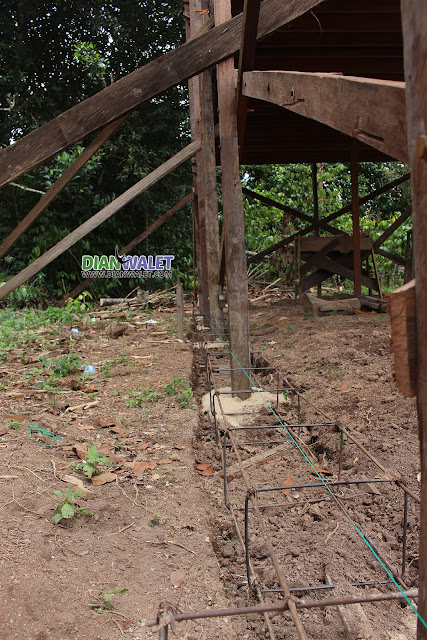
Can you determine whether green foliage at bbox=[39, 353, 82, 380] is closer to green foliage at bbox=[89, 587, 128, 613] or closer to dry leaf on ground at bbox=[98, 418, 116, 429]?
dry leaf on ground at bbox=[98, 418, 116, 429]

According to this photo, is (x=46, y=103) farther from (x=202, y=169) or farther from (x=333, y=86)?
(x=333, y=86)

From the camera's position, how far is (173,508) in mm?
3188

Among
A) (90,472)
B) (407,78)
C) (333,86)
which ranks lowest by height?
(90,472)

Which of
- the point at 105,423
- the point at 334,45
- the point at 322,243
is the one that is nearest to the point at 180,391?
the point at 105,423

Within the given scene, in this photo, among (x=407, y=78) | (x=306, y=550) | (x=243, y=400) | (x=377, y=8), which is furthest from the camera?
(x=243, y=400)

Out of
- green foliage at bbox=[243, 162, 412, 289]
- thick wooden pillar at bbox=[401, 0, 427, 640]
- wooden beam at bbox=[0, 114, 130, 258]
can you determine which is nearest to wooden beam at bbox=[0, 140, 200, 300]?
wooden beam at bbox=[0, 114, 130, 258]

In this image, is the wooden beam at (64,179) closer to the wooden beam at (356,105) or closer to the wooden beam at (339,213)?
the wooden beam at (356,105)

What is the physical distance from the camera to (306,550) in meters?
2.81

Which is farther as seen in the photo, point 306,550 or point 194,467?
point 194,467

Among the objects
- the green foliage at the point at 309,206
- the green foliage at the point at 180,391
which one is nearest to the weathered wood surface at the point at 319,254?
the green foliage at the point at 309,206

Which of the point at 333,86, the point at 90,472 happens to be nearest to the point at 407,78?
the point at 333,86

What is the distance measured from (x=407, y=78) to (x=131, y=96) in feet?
8.46

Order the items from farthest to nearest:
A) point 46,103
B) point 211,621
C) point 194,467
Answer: point 46,103 → point 194,467 → point 211,621

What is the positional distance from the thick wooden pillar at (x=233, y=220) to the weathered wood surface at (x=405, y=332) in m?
3.61
